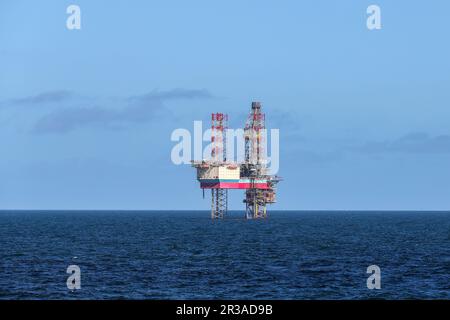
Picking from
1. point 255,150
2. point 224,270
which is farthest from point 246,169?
point 224,270

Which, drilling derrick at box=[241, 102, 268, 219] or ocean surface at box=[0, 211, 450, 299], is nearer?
ocean surface at box=[0, 211, 450, 299]

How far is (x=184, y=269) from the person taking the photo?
61344 millimetres

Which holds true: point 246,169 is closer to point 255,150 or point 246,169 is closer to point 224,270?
point 255,150

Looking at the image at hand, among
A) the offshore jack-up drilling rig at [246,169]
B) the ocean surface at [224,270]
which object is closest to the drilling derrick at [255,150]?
the offshore jack-up drilling rig at [246,169]

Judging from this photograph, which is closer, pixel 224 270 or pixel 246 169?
pixel 224 270

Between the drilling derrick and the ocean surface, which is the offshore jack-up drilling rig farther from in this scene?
the ocean surface

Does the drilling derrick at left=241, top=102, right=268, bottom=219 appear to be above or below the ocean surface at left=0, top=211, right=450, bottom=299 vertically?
above

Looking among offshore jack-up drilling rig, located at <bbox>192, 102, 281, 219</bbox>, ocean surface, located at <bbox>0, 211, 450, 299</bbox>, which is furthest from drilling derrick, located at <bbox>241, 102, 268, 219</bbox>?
ocean surface, located at <bbox>0, 211, 450, 299</bbox>

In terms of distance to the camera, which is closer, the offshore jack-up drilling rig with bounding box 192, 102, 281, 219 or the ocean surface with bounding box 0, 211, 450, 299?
the ocean surface with bounding box 0, 211, 450, 299
